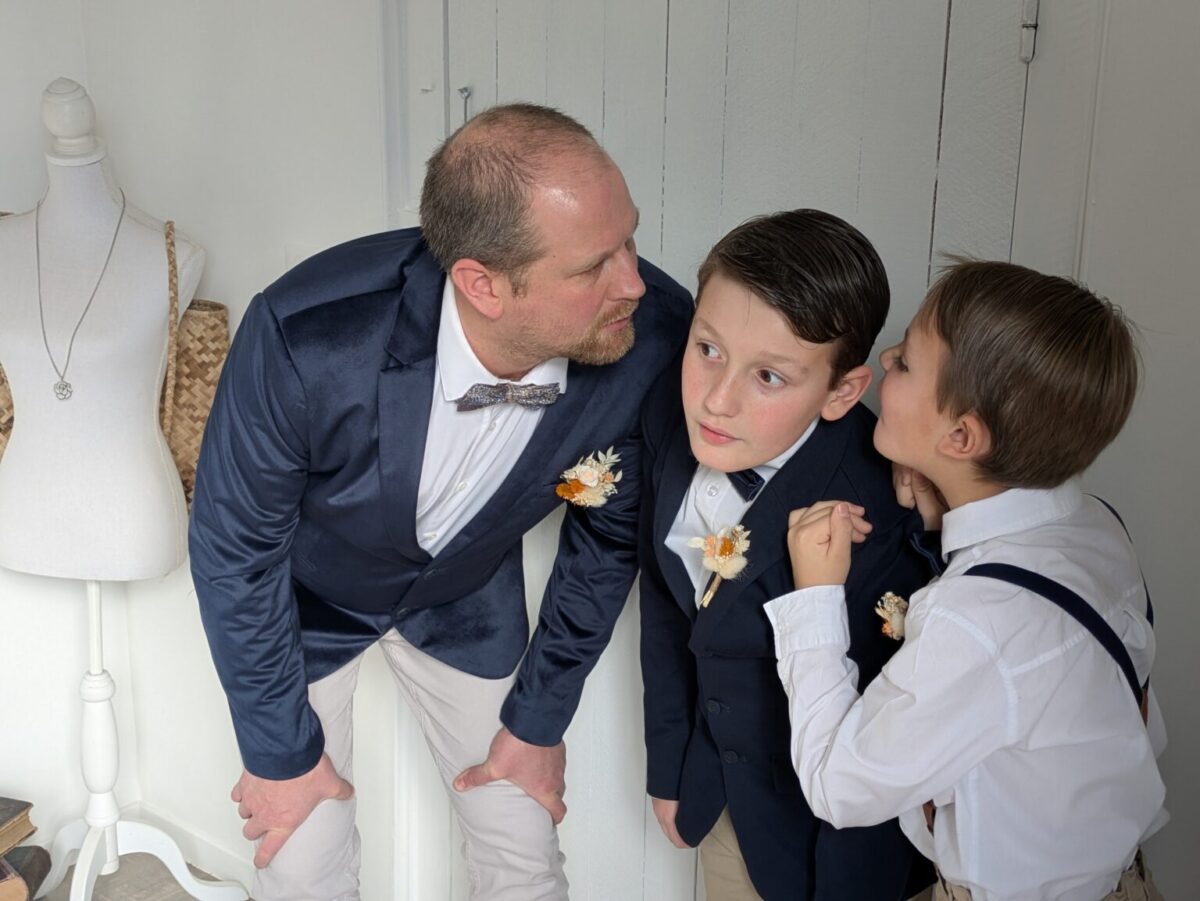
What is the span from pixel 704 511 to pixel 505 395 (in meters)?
0.34

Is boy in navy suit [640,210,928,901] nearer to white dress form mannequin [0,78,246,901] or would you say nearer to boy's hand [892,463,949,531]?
boy's hand [892,463,949,531]

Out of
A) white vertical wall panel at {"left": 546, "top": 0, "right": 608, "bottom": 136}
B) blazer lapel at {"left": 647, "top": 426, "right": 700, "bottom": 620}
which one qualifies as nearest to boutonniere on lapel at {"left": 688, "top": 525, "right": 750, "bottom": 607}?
blazer lapel at {"left": 647, "top": 426, "right": 700, "bottom": 620}

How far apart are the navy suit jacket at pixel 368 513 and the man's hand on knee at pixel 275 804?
0.04 meters

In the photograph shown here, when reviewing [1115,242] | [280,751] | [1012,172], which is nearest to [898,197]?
[1012,172]

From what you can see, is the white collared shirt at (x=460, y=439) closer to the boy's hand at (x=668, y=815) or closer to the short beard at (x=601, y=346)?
the short beard at (x=601, y=346)

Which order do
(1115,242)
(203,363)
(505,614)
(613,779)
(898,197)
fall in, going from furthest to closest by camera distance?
(203,363) → (613,779) → (505,614) → (898,197) → (1115,242)

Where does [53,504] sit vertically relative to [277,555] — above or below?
below

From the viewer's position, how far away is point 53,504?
2.57m

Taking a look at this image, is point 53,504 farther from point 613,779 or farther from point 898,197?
point 898,197

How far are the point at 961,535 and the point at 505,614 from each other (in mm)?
952

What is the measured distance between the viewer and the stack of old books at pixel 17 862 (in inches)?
110

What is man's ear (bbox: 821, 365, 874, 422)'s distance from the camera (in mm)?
1610

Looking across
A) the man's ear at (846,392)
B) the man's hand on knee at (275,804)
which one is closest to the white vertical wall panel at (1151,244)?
the man's ear at (846,392)

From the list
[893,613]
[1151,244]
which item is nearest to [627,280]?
[893,613]
